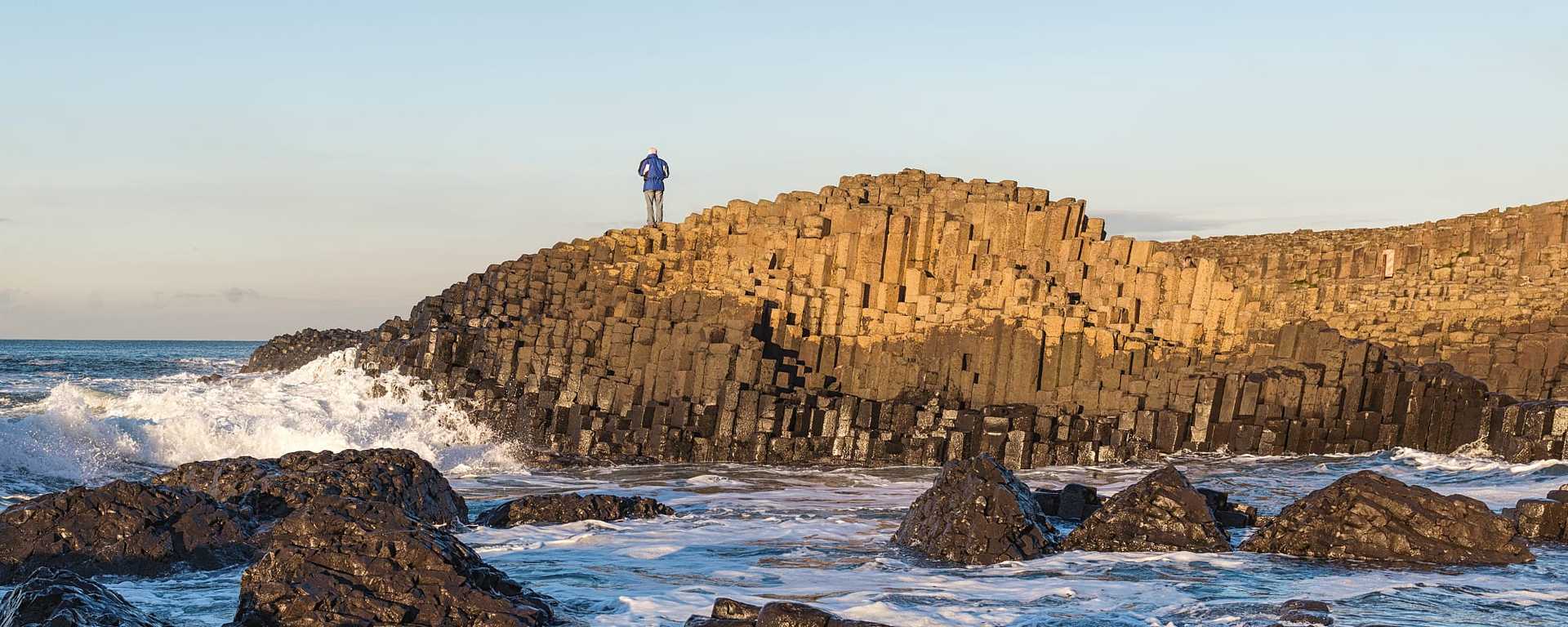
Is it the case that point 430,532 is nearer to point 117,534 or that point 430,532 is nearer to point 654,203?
point 117,534

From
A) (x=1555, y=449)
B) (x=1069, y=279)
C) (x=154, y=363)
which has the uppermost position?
(x=1069, y=279)

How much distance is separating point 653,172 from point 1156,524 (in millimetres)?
17942

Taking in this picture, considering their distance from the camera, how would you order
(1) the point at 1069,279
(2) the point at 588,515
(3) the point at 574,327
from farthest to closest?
(3) the point at 574,327 → (1) the point at 1069,279 → (2) the point at 588,515

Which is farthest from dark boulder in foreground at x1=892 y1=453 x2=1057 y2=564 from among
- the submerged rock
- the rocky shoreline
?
the submerged rock

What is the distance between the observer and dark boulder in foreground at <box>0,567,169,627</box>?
707cm

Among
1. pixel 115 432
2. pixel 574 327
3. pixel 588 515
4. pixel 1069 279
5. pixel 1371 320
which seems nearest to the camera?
pixel 588 515

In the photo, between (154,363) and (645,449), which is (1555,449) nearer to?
(645,449)

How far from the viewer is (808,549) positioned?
38.8 ft

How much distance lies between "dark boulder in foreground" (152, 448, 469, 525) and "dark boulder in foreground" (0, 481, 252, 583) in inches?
55.0

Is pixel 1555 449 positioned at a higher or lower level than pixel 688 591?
higher

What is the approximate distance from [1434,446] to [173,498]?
1615 cm

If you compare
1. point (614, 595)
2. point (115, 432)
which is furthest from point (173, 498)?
point (115, 432)

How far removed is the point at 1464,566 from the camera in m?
10.5

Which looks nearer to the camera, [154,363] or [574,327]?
[574,327]
